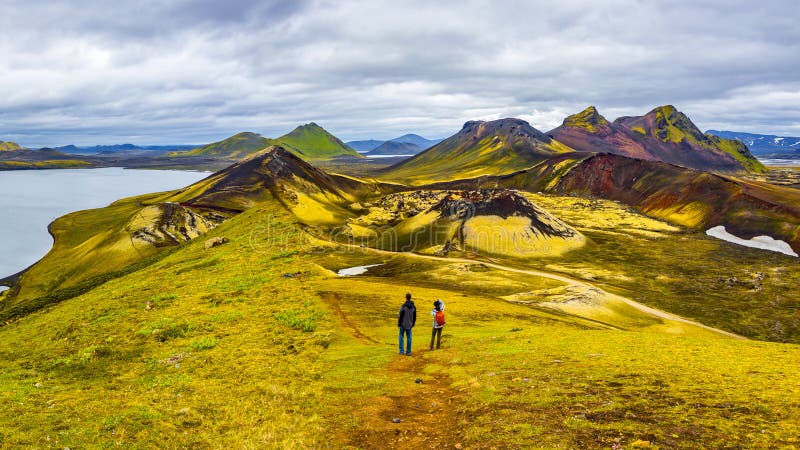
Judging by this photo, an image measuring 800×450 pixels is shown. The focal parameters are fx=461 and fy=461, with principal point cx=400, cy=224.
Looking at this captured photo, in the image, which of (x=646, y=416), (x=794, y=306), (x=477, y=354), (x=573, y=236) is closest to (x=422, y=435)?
(x=646, y=416)

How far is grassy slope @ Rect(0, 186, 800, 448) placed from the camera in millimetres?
17844

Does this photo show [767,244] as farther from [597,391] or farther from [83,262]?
[83,262]

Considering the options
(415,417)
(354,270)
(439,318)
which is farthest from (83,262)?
(415,417)

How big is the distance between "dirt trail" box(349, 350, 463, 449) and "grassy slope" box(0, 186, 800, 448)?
110 mm

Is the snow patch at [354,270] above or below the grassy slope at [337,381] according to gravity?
below

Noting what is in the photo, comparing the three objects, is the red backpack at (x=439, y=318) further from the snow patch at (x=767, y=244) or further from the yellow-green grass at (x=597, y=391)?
the snow patch at (x=767, y=244)

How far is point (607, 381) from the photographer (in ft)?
75.2

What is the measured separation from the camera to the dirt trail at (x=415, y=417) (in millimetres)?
18578

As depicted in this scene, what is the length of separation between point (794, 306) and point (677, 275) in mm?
31542

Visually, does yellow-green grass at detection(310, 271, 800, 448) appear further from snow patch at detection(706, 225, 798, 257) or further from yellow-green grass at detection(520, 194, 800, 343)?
snow patch at detection(706, 225, 798, 257)

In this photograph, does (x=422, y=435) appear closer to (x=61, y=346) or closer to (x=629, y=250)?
(x=61, y=346)

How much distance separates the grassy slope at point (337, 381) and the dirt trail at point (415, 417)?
0.36ft

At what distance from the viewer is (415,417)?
21.1 meters

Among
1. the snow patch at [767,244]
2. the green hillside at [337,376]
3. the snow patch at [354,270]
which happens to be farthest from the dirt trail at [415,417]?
the snow patch at [767,244]
